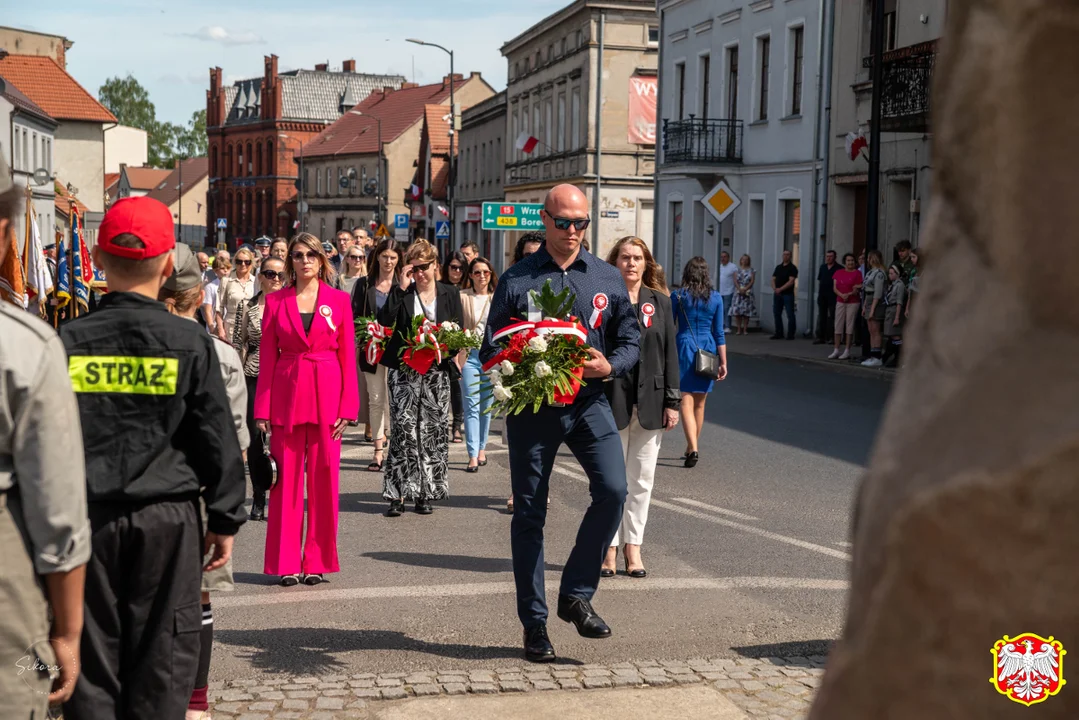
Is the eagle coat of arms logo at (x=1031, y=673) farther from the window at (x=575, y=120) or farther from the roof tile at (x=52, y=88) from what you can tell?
the roof tile at (x=52, y=88)

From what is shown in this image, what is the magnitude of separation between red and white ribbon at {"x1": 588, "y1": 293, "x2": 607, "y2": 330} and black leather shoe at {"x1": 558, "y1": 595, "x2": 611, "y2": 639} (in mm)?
1237

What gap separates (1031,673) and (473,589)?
21.3 feet

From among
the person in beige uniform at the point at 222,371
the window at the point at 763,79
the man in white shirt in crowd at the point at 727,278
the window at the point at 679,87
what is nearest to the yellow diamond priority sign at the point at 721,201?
the man in white shirt in crowd at the point at 727,278

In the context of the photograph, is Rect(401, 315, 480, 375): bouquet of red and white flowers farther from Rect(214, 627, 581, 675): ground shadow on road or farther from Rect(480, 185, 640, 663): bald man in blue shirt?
Rect(214, 627, 581, 675): ground shadow on road

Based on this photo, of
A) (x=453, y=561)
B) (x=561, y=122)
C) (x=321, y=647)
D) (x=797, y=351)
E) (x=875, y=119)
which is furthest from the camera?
(x=561, y=122)

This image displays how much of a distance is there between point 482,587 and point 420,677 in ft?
6.13

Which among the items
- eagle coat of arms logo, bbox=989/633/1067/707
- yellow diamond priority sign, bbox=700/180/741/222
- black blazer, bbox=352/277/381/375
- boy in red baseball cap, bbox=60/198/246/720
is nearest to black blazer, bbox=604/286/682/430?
black blazer, bbox=352/277/381/375

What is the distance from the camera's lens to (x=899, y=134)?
29500 millimetres

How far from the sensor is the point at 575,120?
61969 mm

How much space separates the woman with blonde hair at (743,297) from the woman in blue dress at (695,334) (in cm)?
1959

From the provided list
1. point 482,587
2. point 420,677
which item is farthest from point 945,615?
point 482,587

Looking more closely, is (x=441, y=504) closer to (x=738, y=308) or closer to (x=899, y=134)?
Answer: (x=899, y=134)

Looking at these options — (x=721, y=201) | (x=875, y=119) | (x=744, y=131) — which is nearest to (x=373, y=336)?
(x=875, y=119)

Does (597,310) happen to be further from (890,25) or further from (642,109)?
(642,109)
